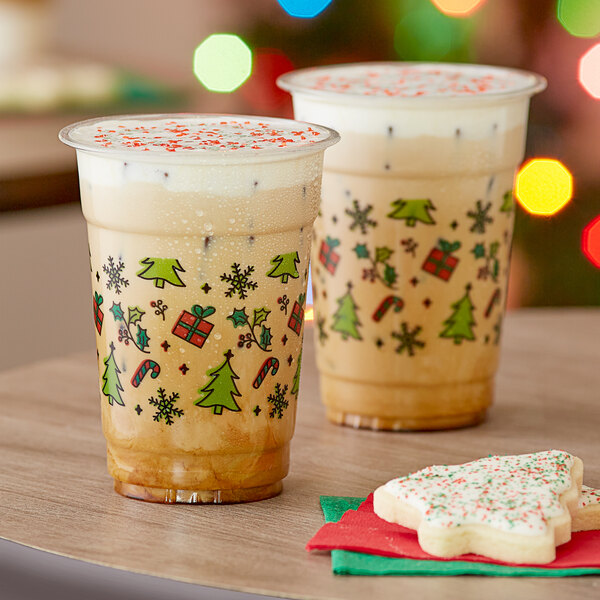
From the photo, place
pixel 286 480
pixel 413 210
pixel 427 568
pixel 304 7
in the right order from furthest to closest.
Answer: pixel 304 7, pixel 413 210, pixel 286 480, pixel 427 568

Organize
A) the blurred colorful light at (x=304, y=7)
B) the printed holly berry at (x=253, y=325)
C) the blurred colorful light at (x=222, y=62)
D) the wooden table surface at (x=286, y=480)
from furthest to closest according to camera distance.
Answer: the blurred colorful light at (x=222, y=62) → the blurred colorful light at (x=304, y=7) → the printed holly berry at (x=253, y=325) → the wooden table surface at (x=286, y=480)

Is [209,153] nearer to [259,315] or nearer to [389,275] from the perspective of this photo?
[259,315]

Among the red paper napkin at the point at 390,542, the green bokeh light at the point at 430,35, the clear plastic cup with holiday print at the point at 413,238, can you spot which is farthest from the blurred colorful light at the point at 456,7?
the red paper napkin at the point at 390,542

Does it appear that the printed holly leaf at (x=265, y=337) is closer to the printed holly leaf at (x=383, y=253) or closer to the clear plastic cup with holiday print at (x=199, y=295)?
the clear plastic cup with holiday print at (x=199, y=295)

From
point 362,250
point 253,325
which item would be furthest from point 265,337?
point 362,250

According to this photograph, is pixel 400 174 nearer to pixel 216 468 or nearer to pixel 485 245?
pixel 485 245

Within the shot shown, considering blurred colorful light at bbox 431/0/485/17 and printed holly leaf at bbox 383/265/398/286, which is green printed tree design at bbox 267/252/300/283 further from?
blurred colorful light at bbox 431/0/485/17

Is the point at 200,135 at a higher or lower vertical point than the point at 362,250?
higher

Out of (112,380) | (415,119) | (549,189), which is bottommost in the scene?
(549,189)
